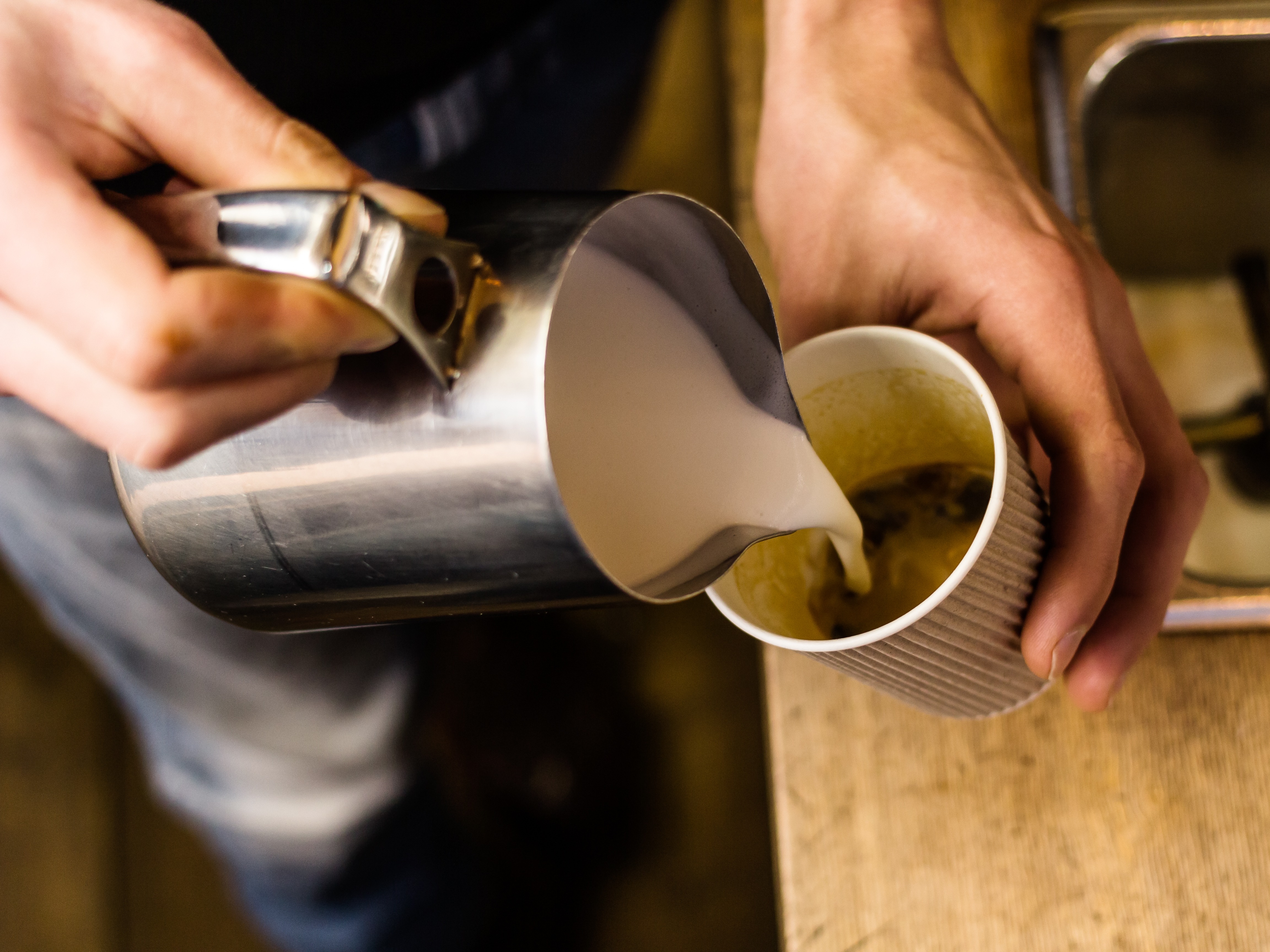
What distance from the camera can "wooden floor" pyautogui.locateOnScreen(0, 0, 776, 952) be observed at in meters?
1.37

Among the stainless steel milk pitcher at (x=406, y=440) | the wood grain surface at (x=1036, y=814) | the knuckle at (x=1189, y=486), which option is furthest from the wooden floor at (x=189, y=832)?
the stainless steel milk pitcher at (x=406, y=440)

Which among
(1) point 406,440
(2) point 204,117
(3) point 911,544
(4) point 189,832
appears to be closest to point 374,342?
(1) point 406,440

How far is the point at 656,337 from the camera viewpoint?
470mm

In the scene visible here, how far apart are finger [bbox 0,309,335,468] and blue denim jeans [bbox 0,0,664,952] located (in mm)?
364

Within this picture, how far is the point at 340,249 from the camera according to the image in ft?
1.03

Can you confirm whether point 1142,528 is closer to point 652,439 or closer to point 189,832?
point 652,439

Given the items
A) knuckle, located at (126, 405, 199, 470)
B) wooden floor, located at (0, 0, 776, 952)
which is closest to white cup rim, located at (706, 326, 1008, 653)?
knuckle, located at (126, 405, 199, 470)

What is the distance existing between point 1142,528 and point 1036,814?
0.19 m

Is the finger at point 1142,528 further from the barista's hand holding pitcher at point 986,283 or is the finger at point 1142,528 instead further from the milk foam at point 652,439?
the milk foam at point 652,439

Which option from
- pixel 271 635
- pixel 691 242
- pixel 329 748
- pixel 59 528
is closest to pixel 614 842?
pixel 329 748

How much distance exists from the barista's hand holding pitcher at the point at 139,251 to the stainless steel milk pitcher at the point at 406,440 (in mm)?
16

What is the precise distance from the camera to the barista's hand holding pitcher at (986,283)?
51 cm

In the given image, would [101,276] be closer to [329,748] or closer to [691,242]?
[691,242]

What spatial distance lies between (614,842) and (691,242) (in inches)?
45.4
